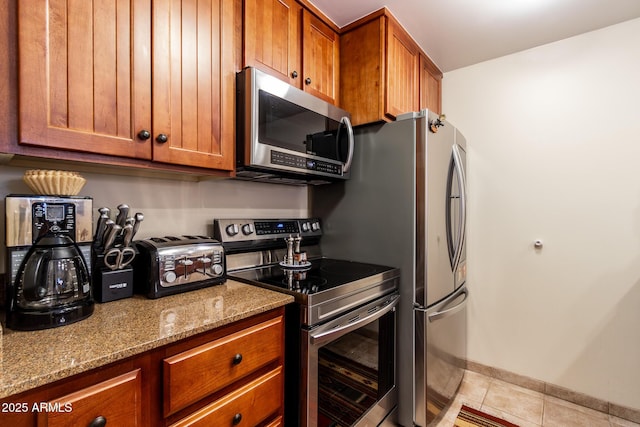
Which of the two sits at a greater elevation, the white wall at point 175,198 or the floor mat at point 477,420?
the white wall at point 175,198

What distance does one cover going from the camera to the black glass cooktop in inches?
49.3

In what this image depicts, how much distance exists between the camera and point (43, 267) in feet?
2.74

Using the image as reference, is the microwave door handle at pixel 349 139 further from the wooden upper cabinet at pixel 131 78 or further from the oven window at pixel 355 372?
the oven window at pixel 355 372

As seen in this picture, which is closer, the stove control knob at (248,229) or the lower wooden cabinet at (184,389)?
the lower wooden cabinet at (184,389)

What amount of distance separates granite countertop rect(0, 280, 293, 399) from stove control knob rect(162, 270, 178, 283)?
0.07 metres

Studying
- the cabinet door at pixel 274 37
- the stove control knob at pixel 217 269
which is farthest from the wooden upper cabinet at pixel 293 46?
the stove control knob at pixel 217 269

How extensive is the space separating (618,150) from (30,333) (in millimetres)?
2901

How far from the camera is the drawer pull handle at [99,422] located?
66cm

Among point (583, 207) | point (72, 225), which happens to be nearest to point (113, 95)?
point (72, 225)

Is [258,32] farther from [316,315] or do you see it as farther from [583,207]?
[583,207]

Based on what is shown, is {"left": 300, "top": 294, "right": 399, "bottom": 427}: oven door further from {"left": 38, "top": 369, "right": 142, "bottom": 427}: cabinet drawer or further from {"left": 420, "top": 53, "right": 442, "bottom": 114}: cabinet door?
{"left": 420, "top": 53, "right": 442, "bottom": 114}: cabinet door

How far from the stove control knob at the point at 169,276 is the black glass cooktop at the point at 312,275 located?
328 mm

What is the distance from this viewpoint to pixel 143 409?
750 millimetres

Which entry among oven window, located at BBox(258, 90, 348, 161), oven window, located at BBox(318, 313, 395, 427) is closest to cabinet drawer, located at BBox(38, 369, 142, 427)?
oven window, located at BBox(318, 313, 395, 427)
